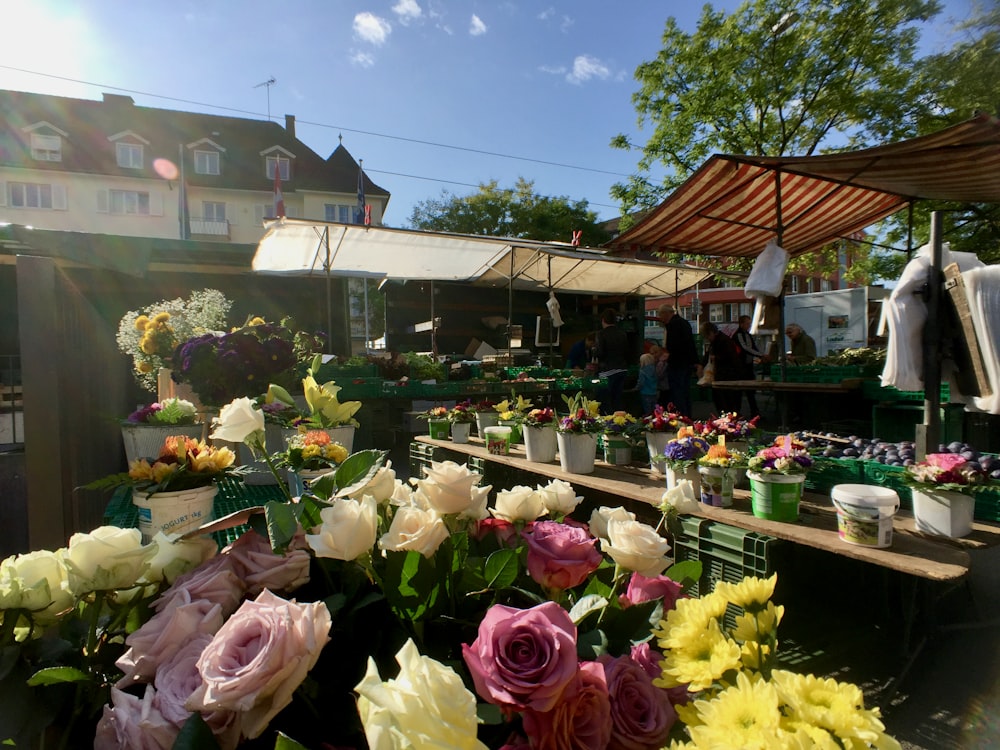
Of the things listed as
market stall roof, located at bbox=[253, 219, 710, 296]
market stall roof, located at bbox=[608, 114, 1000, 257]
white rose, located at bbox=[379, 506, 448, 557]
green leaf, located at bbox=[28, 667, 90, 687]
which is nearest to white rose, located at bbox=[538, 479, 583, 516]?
white rose, located at bbox=[379, 506, 448, 557]

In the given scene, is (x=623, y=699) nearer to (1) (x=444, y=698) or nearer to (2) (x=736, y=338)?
(1) (x=444, y=698)

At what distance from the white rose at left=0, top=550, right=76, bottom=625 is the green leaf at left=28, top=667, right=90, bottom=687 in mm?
86

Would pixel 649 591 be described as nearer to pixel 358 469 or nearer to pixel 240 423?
pixel 358 469

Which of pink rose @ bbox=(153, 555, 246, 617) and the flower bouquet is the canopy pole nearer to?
pink rose @ bbox=(153, 555, 246, 617)

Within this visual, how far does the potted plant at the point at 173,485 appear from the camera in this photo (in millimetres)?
1378

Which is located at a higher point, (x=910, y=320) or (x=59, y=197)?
(x=59, y=197)

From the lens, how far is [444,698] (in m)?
0.41

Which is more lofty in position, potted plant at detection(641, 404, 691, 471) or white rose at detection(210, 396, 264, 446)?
white rose at detection(210, 396, 264, 446)

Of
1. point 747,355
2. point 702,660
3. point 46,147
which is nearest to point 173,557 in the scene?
point 702,660

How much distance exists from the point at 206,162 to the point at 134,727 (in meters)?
34.7

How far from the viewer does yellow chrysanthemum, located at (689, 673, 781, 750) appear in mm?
412

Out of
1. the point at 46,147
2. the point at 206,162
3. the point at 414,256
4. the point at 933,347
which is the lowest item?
the point at 933,347

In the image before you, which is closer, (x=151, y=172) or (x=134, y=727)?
(x=134, y=727)

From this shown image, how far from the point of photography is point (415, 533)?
696 mm
